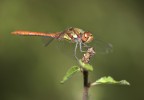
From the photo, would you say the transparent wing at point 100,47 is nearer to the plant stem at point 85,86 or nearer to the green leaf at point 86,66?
the green leaf at point 86,66

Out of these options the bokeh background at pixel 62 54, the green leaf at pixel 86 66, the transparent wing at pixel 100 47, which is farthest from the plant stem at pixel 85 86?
the bokeh background at pixel 62 54

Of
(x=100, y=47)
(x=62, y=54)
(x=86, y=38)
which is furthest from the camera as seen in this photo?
(x=62, y=54)

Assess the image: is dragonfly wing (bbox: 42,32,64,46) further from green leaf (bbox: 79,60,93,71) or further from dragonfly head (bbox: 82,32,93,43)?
green leaf (bbox: 79,60,93,71)

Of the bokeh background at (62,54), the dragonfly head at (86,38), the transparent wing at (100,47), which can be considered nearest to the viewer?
the dragonfly head at (86,38)

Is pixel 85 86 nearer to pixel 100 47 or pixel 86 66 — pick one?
pixel 86 66

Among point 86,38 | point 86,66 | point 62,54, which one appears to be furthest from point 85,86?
point 62,54

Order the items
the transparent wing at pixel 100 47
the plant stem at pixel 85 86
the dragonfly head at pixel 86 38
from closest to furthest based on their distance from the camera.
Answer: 1. the plant stem at pixel 85 86
2. the dragonfly head at pixel 86 38
3. the transparent wing at pixel 100 47

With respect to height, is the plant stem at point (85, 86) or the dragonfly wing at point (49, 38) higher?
the dragonfly wing at point (49, 38)

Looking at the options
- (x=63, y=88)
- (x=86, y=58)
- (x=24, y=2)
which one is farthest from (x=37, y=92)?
(x=86, y=58)

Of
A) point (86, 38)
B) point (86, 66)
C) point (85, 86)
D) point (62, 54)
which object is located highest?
point (62, 54)
